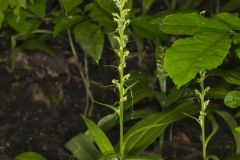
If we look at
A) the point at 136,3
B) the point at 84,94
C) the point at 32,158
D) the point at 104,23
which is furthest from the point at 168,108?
the point at 136,3

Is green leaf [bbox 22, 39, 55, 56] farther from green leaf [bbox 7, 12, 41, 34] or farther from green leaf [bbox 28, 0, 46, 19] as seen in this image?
green leaf [bbox 28, 0, 46, 19]

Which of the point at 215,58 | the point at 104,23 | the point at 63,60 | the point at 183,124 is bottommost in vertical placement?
the point at 183,124

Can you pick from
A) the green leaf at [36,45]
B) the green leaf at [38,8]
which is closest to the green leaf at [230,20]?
the green leaf at [38,8]

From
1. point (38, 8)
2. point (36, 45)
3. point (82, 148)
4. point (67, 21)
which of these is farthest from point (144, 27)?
point (36, 45)

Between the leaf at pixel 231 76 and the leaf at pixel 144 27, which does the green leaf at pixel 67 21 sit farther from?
the leaf at pixel 231 76

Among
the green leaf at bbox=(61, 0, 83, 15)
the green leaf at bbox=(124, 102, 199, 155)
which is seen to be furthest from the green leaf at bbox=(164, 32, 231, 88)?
the green leaf at bbox=(61, 0, 83, 15)

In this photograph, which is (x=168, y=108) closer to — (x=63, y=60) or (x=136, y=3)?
(x=63, y=60)

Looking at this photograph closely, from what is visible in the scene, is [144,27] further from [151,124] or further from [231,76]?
[231,76]
